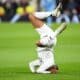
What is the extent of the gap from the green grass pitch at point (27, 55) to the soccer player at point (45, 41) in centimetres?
22

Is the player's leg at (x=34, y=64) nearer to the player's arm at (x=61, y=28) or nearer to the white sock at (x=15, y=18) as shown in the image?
the player's arm at (x=61, y=28)

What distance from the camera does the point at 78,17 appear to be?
1143 inches

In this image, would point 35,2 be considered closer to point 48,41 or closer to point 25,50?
point 25,50

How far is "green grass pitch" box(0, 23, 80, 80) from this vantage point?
11047 mm

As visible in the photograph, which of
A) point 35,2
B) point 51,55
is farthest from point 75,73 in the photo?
point 35,2

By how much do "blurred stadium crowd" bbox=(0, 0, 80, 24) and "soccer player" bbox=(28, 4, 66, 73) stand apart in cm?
1699

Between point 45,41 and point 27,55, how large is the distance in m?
4.45

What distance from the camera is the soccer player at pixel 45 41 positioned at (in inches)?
437

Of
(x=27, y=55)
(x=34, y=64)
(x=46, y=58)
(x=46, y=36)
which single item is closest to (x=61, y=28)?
(x=46, y=36)

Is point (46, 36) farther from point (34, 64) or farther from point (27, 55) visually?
point (27, 55)

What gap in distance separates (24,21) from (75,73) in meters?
18.9

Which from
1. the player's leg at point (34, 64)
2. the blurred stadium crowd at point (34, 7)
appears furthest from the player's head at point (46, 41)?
the blurred stadium crowd at point (34, 7)

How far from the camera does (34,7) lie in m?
30.6

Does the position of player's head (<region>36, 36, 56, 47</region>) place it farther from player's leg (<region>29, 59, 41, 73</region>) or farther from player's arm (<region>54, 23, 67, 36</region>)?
player's leg (<region>29, 59, 41, 73</region>)
